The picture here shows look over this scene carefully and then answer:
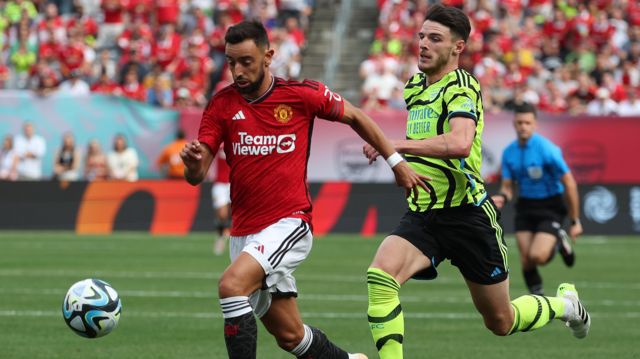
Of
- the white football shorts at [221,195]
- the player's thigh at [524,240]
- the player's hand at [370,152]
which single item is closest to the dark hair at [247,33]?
the player's hand at [370,152]

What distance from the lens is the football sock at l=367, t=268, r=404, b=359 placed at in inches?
330

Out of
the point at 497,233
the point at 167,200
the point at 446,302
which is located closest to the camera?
the point at 497,233

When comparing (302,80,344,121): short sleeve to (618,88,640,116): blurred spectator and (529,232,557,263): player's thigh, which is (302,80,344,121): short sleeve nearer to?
(529,232,557,263): player's thigh

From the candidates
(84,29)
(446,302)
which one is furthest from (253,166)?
(84,29)

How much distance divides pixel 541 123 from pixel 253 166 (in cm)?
1875

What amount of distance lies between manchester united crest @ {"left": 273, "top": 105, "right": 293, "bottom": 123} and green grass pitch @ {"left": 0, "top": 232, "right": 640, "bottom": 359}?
2847 millimetres

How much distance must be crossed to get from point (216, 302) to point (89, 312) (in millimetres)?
5342

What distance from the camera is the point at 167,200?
25.7 metres

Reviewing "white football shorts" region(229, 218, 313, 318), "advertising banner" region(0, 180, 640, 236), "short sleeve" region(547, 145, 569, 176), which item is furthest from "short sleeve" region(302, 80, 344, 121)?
"advertising banner" region(0, 180, 640, 236)

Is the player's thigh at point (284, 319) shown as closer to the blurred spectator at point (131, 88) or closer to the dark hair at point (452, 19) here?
the dark hair at point (452, 19)

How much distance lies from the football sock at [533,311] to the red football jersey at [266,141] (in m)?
1.87

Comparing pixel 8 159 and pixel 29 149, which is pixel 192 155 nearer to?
pixel 29 149

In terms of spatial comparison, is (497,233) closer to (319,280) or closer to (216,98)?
(216,98)

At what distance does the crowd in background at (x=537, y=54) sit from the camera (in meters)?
28.0
